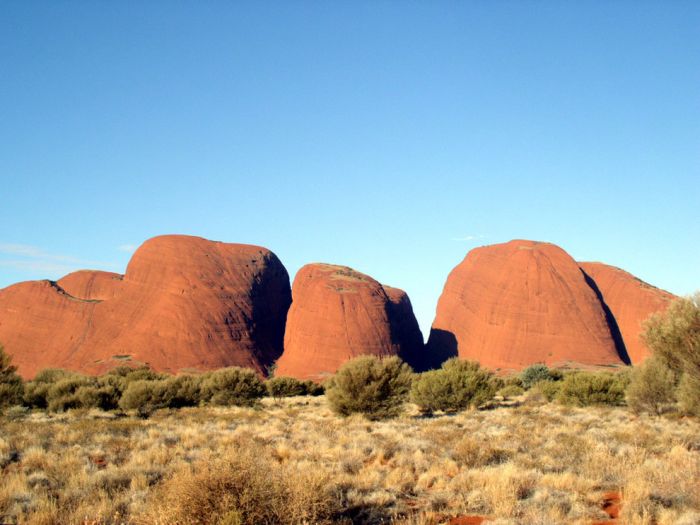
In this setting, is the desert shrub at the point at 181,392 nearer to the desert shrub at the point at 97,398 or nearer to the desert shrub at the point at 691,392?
the desert shrub at the point at 97,398

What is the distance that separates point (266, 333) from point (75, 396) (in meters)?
48.3

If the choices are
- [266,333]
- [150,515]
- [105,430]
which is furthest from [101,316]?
[150,515]

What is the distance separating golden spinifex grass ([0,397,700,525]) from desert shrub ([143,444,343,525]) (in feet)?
0.04

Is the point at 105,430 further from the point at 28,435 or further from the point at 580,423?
the point at 580,423

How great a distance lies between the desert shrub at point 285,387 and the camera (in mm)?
39188

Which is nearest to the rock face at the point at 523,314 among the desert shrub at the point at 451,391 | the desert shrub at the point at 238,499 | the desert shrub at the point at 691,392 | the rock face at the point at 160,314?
the rock face at the point at 160,314

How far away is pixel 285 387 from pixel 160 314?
31238mm

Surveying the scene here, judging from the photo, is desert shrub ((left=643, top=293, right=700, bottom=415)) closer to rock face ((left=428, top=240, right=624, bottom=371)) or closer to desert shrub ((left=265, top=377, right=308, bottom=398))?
desert shrub ((left=265, top=377, right=308, bottom=398))

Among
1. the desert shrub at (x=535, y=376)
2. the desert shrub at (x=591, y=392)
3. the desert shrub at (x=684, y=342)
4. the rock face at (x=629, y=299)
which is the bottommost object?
the desert shrub at (x=535, y=376)

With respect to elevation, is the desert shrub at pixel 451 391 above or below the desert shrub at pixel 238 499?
below

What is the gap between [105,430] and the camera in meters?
13.5

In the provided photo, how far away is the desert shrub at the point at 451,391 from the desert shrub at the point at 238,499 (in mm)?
16964

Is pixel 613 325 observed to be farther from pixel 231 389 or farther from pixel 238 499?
pixel 238 499

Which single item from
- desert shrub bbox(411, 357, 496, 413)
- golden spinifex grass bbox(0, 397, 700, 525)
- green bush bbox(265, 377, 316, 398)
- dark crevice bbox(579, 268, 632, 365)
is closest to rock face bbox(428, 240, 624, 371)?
dark crevice bbox(579, 268, 632, 365)
